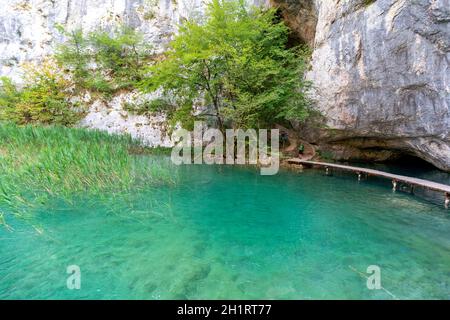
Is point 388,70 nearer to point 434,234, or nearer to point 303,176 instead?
point 303,176

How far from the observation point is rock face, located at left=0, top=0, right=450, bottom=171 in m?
7.21

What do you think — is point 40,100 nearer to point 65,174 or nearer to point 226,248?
point 65,174

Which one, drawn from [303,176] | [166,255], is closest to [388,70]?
[303,176]

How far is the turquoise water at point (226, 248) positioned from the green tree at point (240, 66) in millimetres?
5683

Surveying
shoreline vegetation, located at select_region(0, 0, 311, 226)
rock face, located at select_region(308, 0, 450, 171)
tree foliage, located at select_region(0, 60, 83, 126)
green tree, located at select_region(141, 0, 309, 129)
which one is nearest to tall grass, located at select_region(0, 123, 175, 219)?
shoreline vegetation, located at select_region(0, 0, 311, 226)

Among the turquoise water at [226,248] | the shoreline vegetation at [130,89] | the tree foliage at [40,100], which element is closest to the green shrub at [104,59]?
the shoreline vegetation at [130,89]

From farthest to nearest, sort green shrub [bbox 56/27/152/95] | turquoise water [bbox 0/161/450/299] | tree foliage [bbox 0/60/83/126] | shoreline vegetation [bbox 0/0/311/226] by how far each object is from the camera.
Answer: green shrub [bbox 56/27/152/95] → tree foliage [bbox 0/60/83/126] → shoreline vegetation [bbox 0/0/311/226] → turquoise water [bbox 0/161/450/299]

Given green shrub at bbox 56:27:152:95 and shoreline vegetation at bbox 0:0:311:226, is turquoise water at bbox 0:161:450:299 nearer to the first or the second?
shoreline vegetation at bbox 0:0:311:226

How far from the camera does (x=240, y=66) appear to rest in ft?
35.5

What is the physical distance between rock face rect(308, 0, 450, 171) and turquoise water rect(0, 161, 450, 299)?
11.1 feet

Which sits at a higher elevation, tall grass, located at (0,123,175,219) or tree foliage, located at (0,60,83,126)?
tree foliage, located at (0,60,83,126)

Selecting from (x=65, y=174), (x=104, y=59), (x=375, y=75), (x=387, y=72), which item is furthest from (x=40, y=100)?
(x=387, y=72)

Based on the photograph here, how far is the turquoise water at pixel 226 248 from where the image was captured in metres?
2.99

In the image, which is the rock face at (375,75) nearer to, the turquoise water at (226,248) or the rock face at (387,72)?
the rock face at (387,72)
